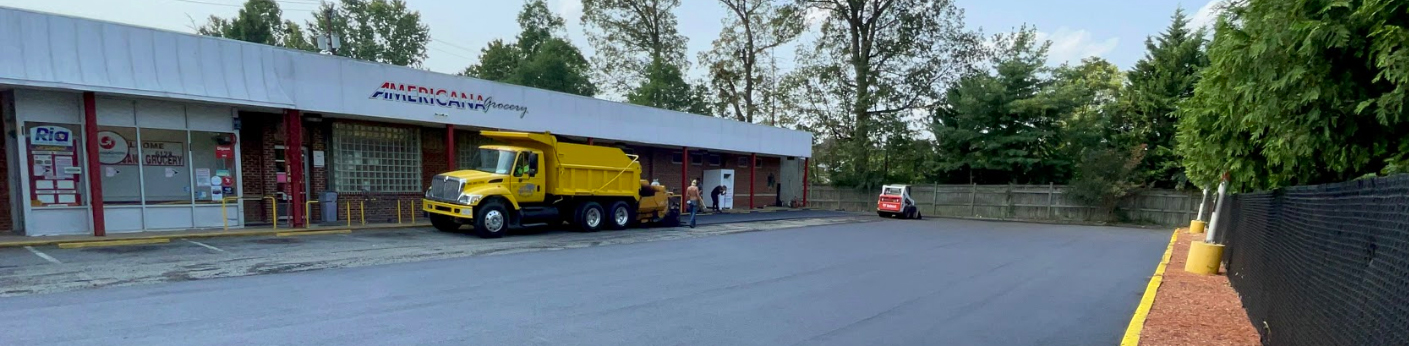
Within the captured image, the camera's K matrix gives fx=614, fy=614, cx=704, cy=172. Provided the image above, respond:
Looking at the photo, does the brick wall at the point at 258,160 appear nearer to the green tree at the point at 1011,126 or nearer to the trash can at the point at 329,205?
the trash can at the point at 329,205

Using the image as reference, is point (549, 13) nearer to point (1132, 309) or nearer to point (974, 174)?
point (974, 174)

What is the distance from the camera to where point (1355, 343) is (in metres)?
3.29

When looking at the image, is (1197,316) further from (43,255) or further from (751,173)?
(751,173)

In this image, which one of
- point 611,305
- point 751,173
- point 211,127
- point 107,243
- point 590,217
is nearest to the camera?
point 611,305

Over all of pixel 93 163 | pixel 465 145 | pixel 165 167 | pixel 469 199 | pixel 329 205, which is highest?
pixel 465 145

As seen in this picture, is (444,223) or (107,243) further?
(444,223)

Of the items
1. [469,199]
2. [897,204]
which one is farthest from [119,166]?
[897,204]

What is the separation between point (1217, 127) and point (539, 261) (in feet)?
34.0

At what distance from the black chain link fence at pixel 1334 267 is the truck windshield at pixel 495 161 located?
519 inches

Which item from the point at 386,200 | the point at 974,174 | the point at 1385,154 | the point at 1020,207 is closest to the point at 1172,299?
the point at 1385,154

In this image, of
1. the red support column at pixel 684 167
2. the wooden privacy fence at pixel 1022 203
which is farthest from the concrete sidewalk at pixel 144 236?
the wooden privacy fence at pixel 1022 203

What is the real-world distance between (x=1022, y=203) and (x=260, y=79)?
29684 mm

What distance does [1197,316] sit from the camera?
6.66 meters

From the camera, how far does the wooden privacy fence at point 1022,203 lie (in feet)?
84.9
